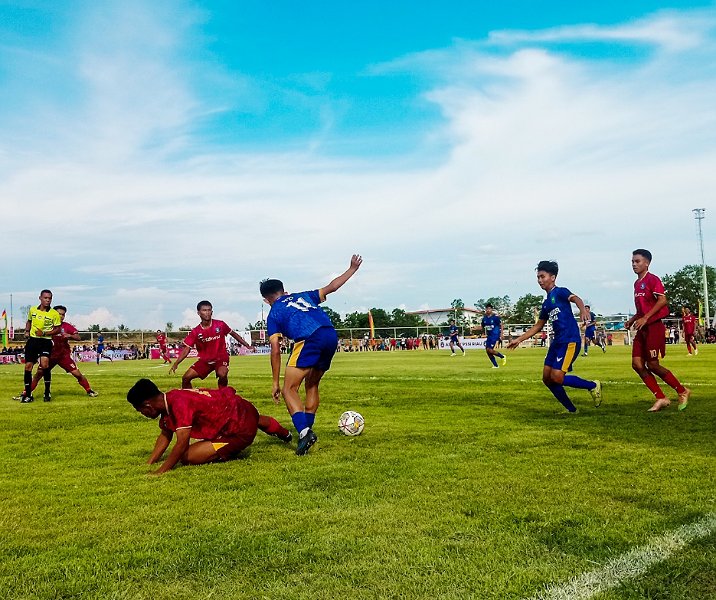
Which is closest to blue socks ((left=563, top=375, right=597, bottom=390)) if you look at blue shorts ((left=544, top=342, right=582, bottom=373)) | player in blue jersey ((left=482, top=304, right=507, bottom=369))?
blue shorts ((left=544, top=342, right=582, bottom=373))

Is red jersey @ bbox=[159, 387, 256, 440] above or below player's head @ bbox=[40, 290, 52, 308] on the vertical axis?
below

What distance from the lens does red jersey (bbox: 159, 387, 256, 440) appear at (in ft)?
20.9

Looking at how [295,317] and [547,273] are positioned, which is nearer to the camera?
[295,317]

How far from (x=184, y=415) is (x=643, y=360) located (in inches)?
285

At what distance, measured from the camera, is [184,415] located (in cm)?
638

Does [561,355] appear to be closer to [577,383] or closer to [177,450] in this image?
[577,383]

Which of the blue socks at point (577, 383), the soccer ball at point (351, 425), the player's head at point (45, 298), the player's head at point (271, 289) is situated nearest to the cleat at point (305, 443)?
the soccer ball at point (351, 425)

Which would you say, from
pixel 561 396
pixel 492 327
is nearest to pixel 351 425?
pixel 561 396

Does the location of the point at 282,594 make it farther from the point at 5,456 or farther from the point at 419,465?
the point at 5,456

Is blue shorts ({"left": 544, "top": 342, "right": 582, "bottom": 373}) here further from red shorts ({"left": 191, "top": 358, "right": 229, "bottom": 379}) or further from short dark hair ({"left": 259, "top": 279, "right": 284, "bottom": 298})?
red shorts ({"left": 191, "top": 358, "right": 229, "bottom": 379})

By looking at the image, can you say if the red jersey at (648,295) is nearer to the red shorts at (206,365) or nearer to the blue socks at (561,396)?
the blue socks at (561,396)

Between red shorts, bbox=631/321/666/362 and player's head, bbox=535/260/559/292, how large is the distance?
164 cm

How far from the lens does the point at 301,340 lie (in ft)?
24.8

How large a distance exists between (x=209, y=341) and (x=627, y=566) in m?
9.99
